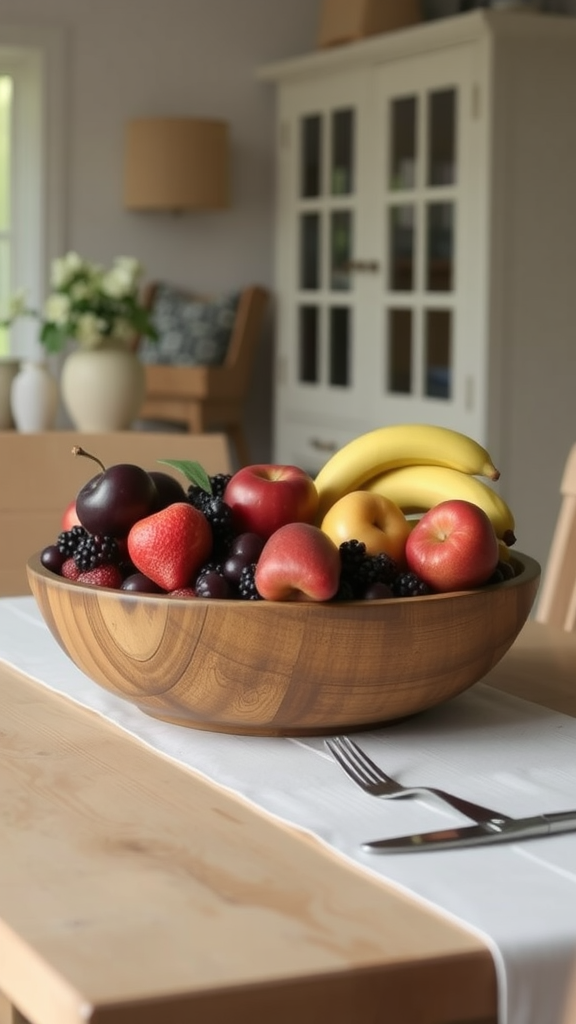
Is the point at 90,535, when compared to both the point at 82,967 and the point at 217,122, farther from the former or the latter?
the point at 217,122

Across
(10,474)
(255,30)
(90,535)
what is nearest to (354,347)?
(255,30)

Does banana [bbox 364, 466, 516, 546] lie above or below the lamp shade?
below

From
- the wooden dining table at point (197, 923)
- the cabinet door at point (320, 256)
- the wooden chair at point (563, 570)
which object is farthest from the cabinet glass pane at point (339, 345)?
the wooden dining table at point (197, 923)

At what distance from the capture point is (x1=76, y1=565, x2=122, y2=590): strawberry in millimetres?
966

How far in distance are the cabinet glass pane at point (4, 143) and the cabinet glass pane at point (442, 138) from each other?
163cm

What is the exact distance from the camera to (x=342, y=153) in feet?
15.4

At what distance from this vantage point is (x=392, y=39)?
422 cm

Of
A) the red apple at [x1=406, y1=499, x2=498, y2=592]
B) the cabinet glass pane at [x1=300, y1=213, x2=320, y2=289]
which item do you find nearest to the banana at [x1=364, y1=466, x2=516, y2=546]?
the red apple at [x1=406, y1=499, x2=498, y2=592]

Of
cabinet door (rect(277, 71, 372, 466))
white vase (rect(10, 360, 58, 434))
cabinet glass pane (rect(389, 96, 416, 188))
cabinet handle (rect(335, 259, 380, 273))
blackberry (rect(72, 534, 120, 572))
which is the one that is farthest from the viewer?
cabinet door (rect(277, 71, 372, 466))

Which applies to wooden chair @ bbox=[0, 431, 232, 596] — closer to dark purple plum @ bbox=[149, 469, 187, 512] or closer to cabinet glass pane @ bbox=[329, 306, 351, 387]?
dark purple plum @ bbox=[149, 469, 187, 512]

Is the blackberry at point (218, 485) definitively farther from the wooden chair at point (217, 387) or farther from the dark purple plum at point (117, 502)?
the wooden chair at point (217, 387)

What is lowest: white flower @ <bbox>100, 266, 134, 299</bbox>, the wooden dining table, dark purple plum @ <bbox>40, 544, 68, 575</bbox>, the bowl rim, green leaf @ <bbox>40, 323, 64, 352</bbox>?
the wooden dining table

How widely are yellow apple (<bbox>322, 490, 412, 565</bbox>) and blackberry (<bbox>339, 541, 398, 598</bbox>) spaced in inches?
1.8

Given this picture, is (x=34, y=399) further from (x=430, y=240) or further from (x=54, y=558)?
(x=430, y=240)
